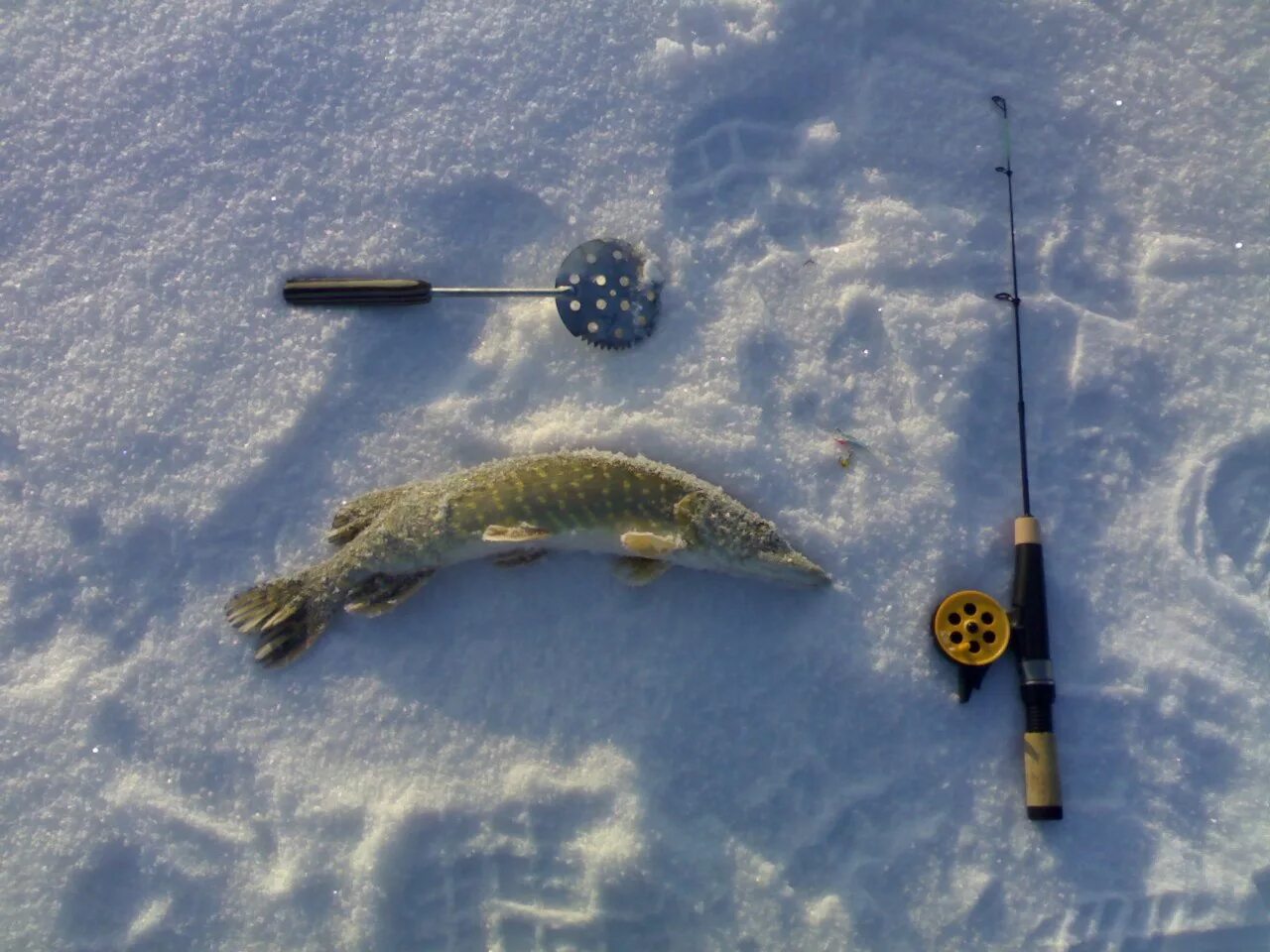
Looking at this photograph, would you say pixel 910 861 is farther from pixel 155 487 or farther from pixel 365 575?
pixel 155 487

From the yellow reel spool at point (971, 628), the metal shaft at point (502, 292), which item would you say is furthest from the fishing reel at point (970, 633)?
the metal shaft at point (502, 292)

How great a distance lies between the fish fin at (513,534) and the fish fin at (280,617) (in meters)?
0.73

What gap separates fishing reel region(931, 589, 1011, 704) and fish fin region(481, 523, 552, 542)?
1.47m

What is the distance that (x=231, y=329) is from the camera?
3523mm

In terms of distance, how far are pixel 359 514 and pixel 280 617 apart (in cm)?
48

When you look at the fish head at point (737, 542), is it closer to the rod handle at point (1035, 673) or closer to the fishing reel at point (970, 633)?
the fishing reel at point (970, 633)

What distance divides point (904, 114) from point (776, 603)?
6.67ft

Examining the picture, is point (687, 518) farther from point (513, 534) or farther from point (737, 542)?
point (513, 534)

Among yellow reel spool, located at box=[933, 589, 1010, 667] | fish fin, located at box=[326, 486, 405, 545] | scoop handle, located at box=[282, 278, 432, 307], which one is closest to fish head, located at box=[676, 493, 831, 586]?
yellow reel spool, located at box=[933, 589, 1010, 667]

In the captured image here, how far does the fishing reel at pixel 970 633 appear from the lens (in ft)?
10.5

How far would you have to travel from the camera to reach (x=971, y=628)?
10.6ft

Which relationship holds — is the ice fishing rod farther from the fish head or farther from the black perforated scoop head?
the black perforated scoop head

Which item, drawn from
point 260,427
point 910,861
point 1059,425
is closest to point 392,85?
point 260,427

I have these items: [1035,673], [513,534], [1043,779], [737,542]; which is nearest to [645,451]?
[737,542]
